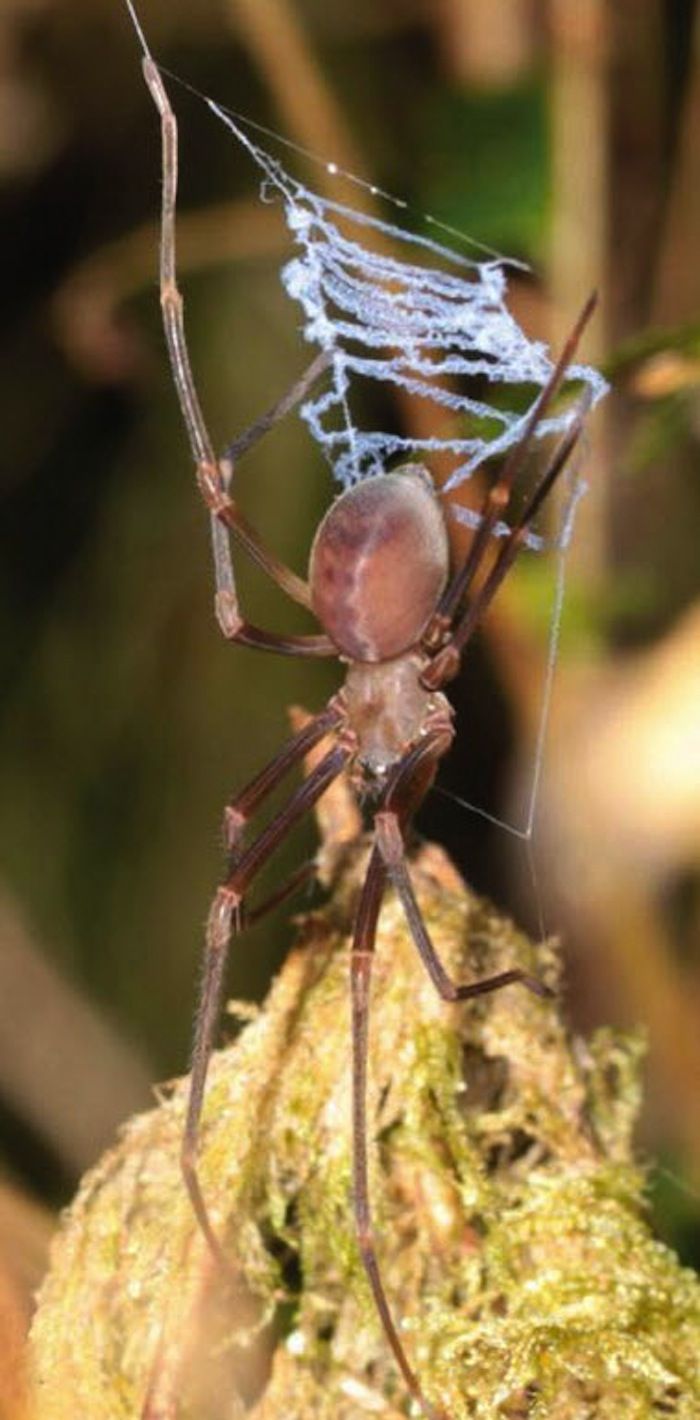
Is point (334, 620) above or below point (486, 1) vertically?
below

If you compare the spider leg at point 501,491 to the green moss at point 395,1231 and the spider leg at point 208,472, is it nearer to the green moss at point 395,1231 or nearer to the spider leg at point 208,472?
the spider leg at point 208,472

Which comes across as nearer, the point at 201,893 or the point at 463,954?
the point at 463,954

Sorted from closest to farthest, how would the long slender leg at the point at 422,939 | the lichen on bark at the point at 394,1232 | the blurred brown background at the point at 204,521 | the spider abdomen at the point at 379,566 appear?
the lichen on bark at the point at 394,1232, the long slender leg at the point at 422,939, the spider abdomen at the point at 379,566, the blurred brown background at the point at 204,521

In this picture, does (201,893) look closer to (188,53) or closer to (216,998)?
(188,53)

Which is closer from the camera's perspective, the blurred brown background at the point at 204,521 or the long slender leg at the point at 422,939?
the long slender leg at the point at 422,939

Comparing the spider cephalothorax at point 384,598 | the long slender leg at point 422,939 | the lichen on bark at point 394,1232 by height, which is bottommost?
the lichen on bark at point 394,1232

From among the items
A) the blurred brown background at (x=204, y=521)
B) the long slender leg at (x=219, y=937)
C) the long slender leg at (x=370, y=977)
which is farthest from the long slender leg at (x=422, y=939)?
the blurred brown background at (x=204, y=521)

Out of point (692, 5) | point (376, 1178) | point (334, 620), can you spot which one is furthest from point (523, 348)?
point (692, 5)

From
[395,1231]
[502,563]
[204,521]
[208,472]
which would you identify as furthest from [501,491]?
[204,521]
